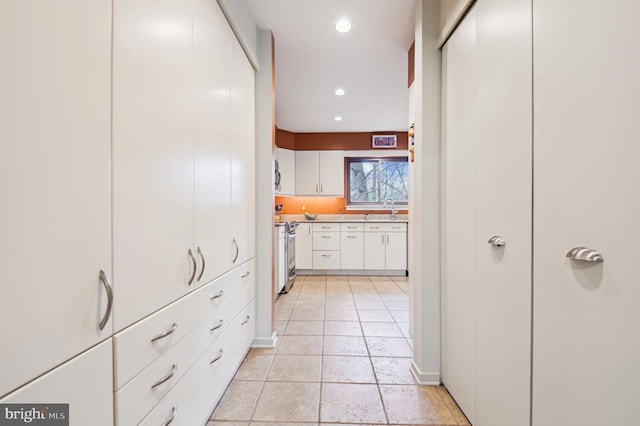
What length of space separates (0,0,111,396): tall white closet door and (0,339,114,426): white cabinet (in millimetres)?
24

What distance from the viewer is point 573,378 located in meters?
0.80

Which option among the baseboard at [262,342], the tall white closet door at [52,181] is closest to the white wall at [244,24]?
the tall white closet door at [52,181]

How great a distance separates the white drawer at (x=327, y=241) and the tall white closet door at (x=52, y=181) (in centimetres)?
425

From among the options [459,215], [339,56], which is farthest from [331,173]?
[459,215]

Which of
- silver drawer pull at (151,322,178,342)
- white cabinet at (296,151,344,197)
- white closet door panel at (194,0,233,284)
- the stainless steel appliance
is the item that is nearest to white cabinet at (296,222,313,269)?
the stainless steel appliance

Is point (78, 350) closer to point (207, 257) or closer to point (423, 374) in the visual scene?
point (207, 257)

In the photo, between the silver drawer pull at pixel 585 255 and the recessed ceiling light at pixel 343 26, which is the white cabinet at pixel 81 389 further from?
the recessed ceiling light at pixel 343 26

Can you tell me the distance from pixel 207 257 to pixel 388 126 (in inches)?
177

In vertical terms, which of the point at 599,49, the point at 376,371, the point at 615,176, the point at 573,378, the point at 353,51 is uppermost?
the point at 353,51

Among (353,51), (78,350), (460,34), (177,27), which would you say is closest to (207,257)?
(78,350)

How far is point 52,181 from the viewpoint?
0.60m

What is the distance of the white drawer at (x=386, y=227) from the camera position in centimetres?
486

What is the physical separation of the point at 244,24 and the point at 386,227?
12.5 feet

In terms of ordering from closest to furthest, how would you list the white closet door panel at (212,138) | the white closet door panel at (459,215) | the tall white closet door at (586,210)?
1. the tall white closet door at (586,210)
2. the white closet door panel at (212,138)
3. the white closet door panel at (459,215)
